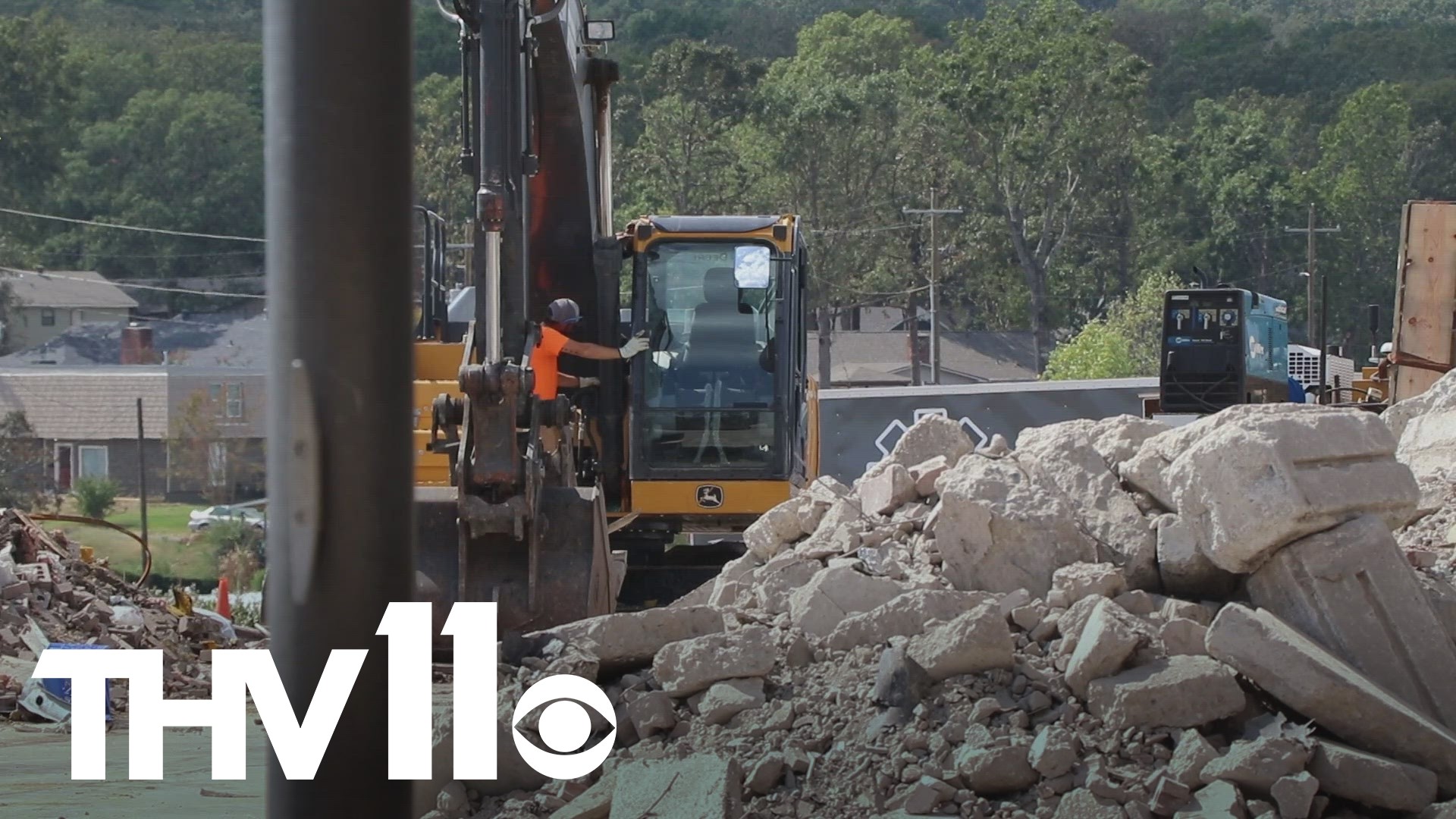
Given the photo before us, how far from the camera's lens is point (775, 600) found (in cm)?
809

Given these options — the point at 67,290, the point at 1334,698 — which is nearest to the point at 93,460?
the point at 67,290

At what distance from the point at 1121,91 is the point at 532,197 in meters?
54.5

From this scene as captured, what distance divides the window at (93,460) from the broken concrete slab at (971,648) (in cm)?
5620

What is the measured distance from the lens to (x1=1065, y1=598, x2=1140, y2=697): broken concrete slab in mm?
6258

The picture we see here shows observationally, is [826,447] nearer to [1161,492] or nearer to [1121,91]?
[1161,492]

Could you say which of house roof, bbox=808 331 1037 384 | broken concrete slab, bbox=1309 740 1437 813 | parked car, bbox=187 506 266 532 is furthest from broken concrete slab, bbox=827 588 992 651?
house roof, bbox=808 331 1037 384

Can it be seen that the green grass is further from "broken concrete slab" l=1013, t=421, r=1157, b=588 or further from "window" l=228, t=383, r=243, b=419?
"broken concrete slab" l=1013, t=421, r=1157, b=588

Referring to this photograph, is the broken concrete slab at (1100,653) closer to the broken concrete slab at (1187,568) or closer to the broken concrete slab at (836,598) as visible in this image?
the broken concrete slab at (1187,568)

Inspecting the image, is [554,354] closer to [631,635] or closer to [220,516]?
[631,635]

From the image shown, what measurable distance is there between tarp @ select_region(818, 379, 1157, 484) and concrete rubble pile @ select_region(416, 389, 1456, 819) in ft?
45.0

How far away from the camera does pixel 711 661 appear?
6812mm

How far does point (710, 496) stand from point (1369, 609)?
6865mm

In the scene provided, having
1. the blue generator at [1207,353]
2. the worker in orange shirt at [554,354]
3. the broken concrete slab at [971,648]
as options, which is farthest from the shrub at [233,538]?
the broken concrete slab at [971,648]

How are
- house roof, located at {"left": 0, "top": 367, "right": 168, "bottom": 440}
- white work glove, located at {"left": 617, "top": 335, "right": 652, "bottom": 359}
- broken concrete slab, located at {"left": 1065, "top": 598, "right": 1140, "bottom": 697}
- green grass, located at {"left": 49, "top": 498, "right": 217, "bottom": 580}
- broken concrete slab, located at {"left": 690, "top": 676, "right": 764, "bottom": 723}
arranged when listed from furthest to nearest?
1. house roof, located at {"left": 0, "top": 367, "right": 168, "bottom": 440}
2. green grass, located at {"left": 49, "top": 498, "right": 217, "bottom": 580}
3. white work glove, located at {"left": 617, "top": 335, "right": 652, "bottom": 359}
4. broken concrete slab, located at {"left": 690, "top": 676, "right": 764, "bottom": 723}
5. broken concrete slab, located at {"left": 1065, "top": 598, "right": 1140, "bottom": 697}
